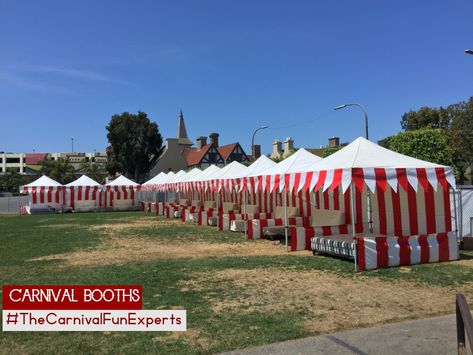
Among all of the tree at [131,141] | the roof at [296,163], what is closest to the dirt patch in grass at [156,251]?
the roof at [296,163]

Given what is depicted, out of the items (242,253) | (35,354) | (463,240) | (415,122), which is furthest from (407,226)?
(415,122)

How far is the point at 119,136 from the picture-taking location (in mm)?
55781

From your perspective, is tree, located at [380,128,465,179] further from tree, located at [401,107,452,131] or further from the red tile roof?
the red tile roof

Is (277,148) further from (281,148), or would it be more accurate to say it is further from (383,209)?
(383,209)

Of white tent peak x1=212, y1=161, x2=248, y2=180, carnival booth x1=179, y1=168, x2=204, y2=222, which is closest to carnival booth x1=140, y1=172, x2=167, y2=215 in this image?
carnival booth x1=179, y1=168, x2=204, y2=222

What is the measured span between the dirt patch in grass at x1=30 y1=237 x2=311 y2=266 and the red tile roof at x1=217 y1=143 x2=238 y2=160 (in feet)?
170

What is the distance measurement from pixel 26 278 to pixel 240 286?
4.23m

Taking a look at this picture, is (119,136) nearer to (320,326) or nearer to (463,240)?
(463,240)

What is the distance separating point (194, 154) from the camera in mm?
69062

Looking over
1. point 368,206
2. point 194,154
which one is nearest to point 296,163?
point 368,206

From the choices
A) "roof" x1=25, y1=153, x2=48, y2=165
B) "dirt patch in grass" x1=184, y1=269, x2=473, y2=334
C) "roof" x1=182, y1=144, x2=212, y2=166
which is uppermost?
"roof" x1=25, y1=153, x2=48, y2=165

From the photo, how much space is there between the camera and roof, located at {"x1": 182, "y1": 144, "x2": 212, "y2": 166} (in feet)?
212

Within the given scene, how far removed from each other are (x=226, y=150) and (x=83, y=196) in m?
33.7

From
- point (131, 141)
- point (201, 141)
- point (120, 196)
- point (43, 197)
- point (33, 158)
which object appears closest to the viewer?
point (43, 197)
